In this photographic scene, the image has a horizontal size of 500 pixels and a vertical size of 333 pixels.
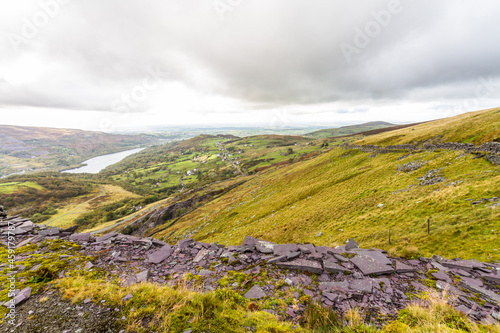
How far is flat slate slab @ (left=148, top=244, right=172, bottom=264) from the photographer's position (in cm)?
1095

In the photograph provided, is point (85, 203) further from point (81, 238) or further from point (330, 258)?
point (330, 258)

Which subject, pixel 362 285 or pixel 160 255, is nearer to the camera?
pixel 362 285

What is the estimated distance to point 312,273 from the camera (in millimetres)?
8914

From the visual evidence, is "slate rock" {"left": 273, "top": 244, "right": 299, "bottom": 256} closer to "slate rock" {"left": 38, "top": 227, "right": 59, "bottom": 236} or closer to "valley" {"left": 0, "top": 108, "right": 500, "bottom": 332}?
"valley" {"left": 0, "top": 108, "right": 500, "bottom": 332}

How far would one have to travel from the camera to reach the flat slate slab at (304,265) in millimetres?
8859

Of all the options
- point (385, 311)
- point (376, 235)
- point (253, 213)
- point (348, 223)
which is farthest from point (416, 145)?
point (385, 311)

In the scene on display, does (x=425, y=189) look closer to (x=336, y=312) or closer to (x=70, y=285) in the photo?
(x=336, y=312)

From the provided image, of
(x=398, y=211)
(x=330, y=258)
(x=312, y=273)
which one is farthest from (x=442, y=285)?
(x=398, y=211)

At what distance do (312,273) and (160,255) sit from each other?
30.7ft

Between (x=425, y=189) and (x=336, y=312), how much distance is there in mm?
21316

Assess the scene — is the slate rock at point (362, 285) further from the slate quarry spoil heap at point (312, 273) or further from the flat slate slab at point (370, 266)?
the flat slate slab at point (370, 266)

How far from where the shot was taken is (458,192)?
1638cm

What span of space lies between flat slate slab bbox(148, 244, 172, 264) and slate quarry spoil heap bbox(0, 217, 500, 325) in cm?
6

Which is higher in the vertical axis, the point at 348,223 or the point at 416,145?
the point at 416,145
